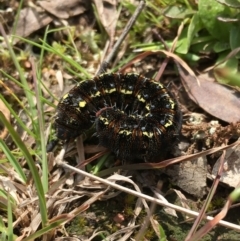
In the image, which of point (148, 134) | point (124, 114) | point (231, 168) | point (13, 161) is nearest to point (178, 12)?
point (124, 114)

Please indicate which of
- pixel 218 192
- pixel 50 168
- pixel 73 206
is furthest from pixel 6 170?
pixel 218 192

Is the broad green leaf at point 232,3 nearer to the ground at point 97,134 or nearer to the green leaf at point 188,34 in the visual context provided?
the ground at point 97,134

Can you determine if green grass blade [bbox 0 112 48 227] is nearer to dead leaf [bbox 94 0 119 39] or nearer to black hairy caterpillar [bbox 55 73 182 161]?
black hairy caterpillar [bbox 55 73 182 161]

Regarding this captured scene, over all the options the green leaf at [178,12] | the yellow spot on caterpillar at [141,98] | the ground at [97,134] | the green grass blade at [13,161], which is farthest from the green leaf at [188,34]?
the green grass blade at [13,161]

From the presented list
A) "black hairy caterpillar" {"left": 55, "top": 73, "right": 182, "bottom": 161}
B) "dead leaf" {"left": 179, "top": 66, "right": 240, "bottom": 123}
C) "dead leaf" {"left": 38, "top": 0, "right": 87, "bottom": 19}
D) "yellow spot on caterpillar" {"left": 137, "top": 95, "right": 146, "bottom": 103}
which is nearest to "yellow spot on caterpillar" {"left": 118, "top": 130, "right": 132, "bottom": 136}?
"black hairy caterpillar" {"left": 55, "top": 73, "right": 182, "bottom": 161}

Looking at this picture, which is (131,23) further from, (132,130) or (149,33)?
(132,130)
